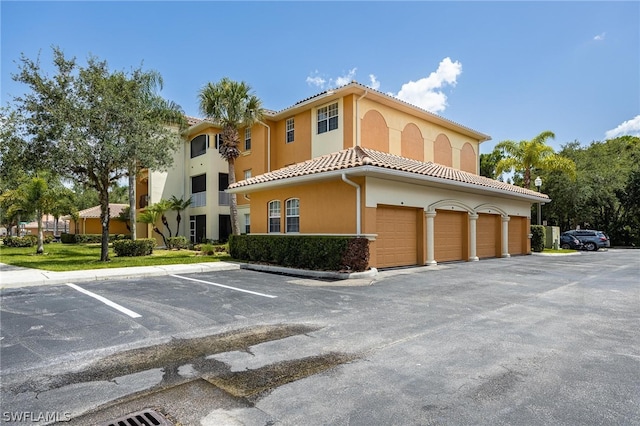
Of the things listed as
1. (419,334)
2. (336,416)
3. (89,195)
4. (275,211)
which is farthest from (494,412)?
(89,195)

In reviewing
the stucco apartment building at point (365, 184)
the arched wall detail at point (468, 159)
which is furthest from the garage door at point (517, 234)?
the arched wall detail at point (468, 159)

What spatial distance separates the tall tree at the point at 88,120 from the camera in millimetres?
15688

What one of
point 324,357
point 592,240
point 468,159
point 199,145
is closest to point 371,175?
point 324,357

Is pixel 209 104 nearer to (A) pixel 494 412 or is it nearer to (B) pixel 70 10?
(B) pixel 70 10

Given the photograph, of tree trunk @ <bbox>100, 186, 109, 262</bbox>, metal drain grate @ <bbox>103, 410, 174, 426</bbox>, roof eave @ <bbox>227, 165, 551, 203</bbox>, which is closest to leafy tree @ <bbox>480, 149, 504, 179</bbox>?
roof eave @ <bbox>227, 165, 551, 203</bbox>

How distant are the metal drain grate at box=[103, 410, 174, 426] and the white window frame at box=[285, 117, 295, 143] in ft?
66.9

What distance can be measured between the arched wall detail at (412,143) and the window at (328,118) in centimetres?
424

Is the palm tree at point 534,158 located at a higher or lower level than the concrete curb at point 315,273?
higher

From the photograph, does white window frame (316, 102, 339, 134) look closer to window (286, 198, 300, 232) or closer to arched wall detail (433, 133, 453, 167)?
window (286, 198, 300, 232)

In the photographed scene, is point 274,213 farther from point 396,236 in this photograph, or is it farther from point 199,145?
point 199,145

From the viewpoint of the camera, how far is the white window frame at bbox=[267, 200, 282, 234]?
1708cm

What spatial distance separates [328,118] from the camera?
2006 centimetres

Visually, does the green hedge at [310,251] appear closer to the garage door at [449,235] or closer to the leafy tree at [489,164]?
the garage door at [449,235]

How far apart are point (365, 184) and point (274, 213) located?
18.2ft
